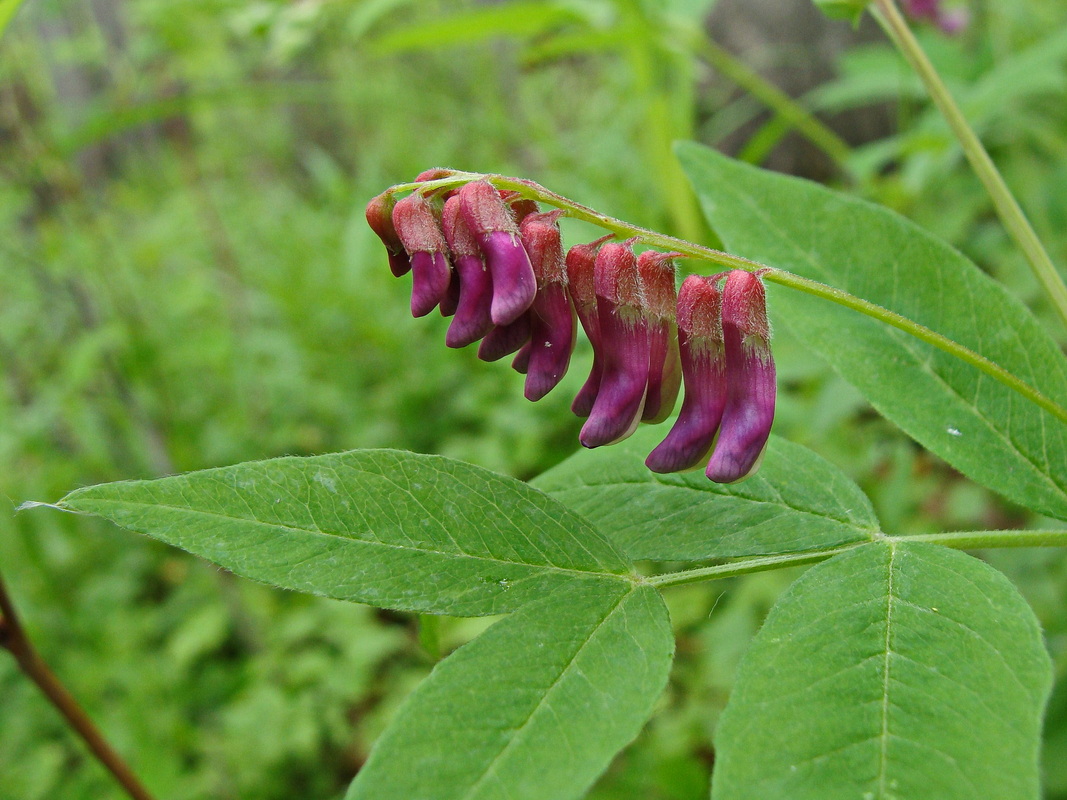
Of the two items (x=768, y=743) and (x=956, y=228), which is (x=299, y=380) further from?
(x=768, y=743)

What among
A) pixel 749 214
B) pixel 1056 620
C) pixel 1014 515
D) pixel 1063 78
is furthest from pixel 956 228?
pixel 749 214

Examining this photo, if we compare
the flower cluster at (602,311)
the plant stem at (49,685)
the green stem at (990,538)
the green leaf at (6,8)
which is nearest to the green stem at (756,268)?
the flower cluster at (602,311)

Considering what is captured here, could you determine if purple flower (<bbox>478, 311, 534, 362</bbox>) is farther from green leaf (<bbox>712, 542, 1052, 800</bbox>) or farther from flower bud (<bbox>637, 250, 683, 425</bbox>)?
green leaf (<bbox>712, 542, 1052, 800</bbox>)

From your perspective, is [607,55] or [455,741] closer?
[455,741]

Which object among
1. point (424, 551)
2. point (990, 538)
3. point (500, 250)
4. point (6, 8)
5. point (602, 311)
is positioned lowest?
point (990, 538)

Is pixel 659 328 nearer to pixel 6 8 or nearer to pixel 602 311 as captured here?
pixel 602 311

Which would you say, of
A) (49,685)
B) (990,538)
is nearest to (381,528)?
(49,685)
